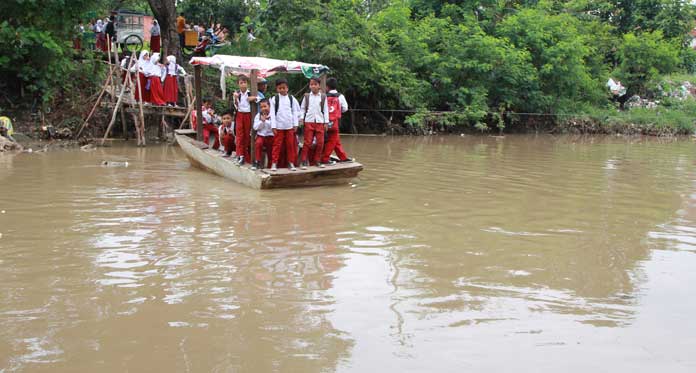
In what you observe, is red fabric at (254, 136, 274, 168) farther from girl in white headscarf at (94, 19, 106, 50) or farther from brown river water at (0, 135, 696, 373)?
girl in white headscarf at (94, 19, 106, 50)

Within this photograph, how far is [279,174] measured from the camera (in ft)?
32.8

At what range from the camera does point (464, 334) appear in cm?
461

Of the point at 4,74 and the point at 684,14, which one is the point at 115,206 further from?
the point at 684,14

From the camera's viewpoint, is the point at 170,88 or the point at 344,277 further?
the point at 170,88

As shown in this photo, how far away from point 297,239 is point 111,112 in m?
13.2

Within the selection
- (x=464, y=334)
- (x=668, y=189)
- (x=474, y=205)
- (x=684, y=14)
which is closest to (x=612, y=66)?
(x=684, y=14)

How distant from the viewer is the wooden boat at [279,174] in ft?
33.1

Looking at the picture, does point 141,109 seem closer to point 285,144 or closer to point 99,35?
point 99,35

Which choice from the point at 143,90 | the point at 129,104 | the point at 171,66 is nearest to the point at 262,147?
the point at 171,66

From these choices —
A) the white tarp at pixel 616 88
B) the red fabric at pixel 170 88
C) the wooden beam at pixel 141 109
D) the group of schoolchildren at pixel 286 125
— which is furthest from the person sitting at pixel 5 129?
the white tarp at pixel 616 88

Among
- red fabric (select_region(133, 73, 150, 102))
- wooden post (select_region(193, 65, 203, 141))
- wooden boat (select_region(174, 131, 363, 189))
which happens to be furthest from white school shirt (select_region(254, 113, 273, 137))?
red fabric (select_region(133, 73, 150, 102))

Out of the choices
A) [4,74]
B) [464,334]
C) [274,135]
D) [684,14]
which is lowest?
[464,334]

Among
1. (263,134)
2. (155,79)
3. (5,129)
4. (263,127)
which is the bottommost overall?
(5,129)

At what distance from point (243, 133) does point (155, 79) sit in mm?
7221
